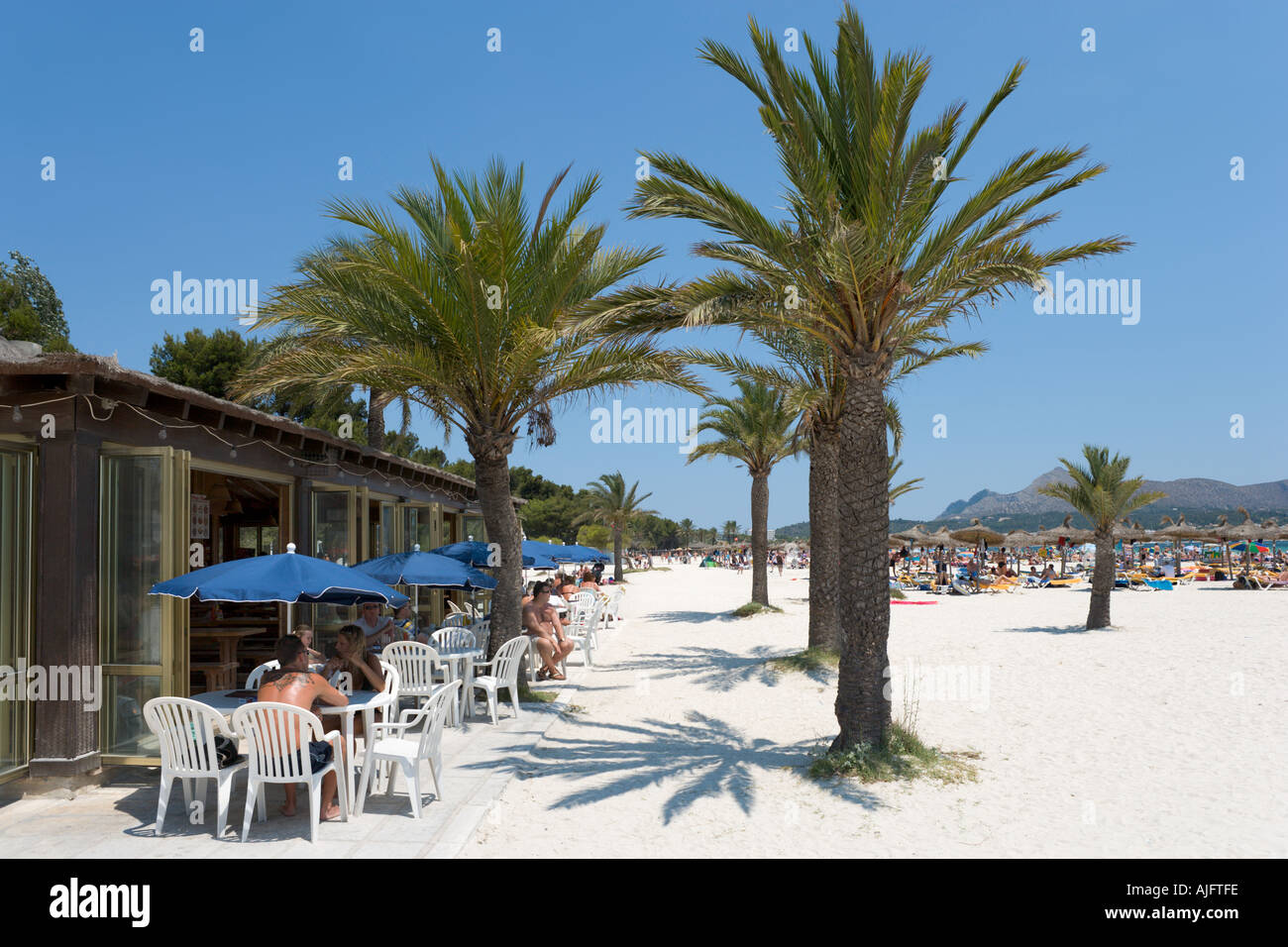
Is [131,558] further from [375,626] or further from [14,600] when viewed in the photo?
[375,626]

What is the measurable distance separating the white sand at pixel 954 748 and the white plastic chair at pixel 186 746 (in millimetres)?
1590

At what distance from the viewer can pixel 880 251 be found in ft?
22.6

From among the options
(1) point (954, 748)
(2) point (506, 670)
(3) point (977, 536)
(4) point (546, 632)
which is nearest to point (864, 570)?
(1) point (954, 748)

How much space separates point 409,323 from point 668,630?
36.1 feet

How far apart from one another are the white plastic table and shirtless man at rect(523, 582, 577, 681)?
5.27 meters

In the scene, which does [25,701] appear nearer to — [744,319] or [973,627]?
[744,319]

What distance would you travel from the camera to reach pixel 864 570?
7.21 metres

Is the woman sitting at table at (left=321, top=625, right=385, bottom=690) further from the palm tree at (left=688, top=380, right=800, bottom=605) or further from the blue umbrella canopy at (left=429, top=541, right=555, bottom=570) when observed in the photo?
the palm tree at (left=688, top=380, right=800, bottom=605)

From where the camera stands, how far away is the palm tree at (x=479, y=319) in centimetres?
904

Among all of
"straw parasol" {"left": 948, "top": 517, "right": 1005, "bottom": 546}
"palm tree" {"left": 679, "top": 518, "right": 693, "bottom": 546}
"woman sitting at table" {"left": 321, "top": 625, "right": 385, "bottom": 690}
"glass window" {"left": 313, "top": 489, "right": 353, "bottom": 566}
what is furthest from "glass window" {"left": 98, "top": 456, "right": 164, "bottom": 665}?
"palm tree" {"left": 679, "top": 518, "right": 693, "bottom": 546}

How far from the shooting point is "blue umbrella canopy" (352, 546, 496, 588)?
9.37 m
